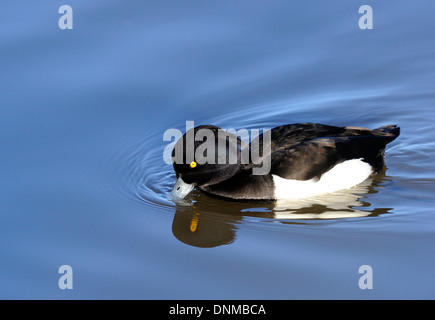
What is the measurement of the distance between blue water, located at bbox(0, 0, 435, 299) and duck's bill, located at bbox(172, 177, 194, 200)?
6.1 inches

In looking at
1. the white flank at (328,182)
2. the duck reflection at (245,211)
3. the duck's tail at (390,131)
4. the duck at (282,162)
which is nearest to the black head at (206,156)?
the duck at (282,162)

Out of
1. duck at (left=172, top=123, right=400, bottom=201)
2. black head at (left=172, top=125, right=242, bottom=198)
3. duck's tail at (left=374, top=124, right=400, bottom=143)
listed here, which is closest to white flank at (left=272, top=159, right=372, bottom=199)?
duck at (left=172, top=123, right=400, bottom=201)

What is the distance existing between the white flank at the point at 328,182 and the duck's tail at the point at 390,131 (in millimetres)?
444

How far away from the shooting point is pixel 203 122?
9.29 m

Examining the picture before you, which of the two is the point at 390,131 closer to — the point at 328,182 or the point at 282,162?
the point at 328,182

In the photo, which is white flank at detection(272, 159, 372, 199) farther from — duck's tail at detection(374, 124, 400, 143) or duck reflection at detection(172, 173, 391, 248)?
duck's tail at detection(374, 124, 400, 143)

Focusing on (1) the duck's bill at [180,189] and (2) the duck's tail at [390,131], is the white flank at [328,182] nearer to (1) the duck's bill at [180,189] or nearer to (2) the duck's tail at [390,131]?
(2) the duck's tail at [390,131]

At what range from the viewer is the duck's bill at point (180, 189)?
25.9 ft

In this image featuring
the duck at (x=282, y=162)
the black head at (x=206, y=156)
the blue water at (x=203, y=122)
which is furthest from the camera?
the duck at (x=282, y=162)

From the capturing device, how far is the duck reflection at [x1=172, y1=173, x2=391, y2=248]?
286 inches

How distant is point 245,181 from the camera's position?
7.92m

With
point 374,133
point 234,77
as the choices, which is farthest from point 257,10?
point 374,133

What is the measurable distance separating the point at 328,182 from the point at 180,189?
1684mm

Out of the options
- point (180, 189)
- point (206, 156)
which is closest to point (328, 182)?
point (206, 156)
